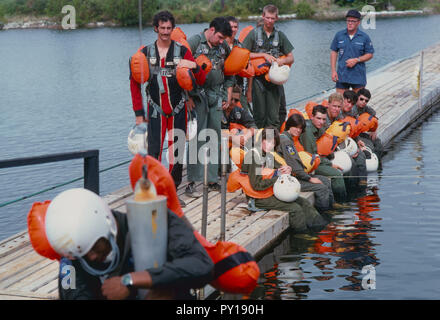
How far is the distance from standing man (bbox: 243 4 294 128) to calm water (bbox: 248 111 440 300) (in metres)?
1.72

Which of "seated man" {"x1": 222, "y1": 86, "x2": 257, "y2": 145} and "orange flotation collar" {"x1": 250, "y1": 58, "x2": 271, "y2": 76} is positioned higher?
"orange flotation collar" {"x1": 250, "y1": 58, "x2": 271, "y2": 76}

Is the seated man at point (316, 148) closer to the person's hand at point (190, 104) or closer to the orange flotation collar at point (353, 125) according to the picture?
the orange flotation collar at point (353, 125)

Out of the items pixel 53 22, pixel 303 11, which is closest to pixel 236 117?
pixel 53 22

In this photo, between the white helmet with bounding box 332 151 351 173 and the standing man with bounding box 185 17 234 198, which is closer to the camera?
the standing man with bounding box 185 17 234 198

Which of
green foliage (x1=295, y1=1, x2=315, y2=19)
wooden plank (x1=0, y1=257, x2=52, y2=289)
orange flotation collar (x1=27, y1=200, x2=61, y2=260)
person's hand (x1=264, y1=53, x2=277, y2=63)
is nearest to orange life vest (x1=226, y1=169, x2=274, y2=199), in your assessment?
person's hand (x1=264, y1=53, x2=277, y2=63)

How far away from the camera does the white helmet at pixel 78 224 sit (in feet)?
11.4

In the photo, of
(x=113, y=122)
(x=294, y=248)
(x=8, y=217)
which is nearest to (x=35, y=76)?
(x=113, y=122)

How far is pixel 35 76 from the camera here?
3222cm

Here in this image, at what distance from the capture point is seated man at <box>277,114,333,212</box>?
839cm

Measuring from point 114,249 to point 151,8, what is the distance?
57.5m

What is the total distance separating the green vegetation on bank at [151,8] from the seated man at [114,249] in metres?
52.0

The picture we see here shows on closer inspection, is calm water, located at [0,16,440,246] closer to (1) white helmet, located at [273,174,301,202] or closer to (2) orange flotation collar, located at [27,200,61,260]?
(1) white helmet, located at [273,174,301,202]

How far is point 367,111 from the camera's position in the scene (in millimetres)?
11305

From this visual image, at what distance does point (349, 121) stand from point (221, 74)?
2.77m
